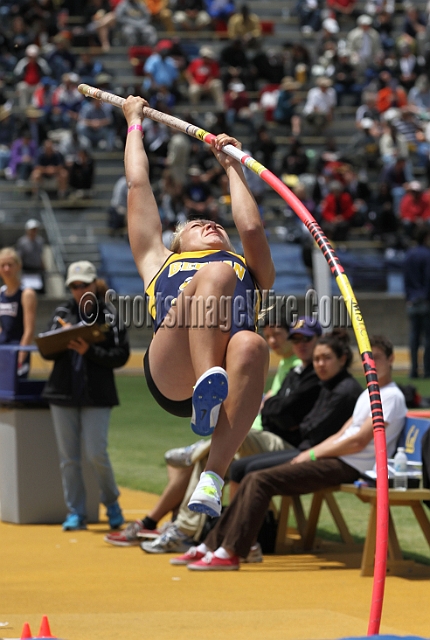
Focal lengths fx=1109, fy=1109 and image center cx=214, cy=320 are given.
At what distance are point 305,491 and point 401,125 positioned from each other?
68.2 ft

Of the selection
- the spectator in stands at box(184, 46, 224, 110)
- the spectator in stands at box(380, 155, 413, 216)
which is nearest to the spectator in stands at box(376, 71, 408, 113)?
the spectator in stands at box(380, 155, 413, 216)

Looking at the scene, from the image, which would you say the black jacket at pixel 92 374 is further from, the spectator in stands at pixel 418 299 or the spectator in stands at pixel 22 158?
the spectator in stands at pixel 22 158

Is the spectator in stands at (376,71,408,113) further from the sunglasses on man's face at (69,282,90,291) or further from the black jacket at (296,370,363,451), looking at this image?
the black jacket at (296,370,363,451)

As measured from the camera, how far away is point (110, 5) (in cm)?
2873

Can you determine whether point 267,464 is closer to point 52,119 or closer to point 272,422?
point 272,422

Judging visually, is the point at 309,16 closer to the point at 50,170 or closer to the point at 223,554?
the point at 50,170

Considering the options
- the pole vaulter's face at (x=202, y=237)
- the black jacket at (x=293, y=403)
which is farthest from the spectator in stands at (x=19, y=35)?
the pole vaulter's face at (x=202, y=237)

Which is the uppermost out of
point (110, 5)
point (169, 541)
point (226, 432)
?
point (110, 5)

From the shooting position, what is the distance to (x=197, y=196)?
23375 millimetres

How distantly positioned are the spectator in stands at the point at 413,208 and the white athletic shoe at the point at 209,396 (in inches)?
767

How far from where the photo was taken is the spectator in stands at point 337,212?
77.7 feet

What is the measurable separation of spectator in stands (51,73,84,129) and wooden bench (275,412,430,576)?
17797 mm

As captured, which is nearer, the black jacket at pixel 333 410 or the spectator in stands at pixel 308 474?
the spectator in stands at pixel 308 474

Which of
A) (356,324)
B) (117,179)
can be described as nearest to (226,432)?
(356,324)
